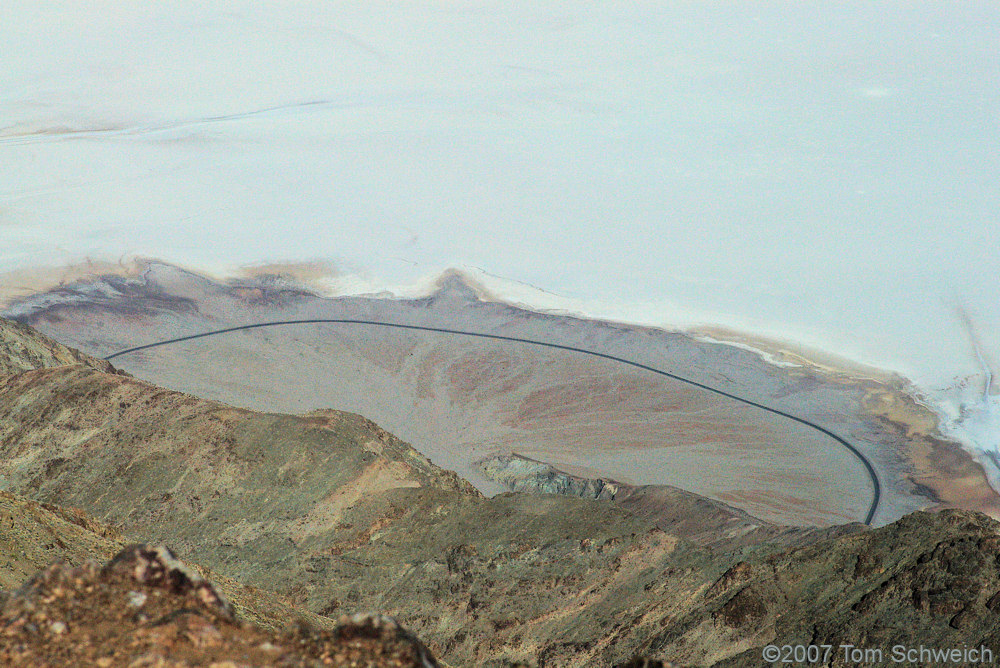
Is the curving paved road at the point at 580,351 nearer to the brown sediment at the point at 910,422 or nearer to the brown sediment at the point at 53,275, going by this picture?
the brown sediment at the point at 910,422

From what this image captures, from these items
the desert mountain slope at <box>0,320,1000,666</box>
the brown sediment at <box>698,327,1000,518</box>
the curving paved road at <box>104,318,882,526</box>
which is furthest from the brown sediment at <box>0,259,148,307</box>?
the brown sediment at <box>698,327,1000,518</box>

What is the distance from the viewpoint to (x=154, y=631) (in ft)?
19.1

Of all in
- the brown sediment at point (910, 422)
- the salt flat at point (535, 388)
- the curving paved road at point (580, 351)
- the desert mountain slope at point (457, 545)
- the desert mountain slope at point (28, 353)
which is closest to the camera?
the desert mountain slope at point (457, 545)

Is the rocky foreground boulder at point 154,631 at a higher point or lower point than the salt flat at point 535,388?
higher

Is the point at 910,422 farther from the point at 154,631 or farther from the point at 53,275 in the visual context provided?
the point at 53,275

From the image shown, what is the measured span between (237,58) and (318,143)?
711 centimetres

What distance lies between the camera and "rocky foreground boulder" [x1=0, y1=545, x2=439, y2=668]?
564cm

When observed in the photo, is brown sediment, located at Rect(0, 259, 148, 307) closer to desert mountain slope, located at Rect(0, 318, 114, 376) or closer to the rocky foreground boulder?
desert mountain slope, located at Rect(0, 318, 114, 376)

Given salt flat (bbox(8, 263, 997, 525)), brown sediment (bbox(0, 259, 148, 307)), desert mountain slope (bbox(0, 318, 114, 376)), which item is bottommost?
salt flat (bbox(8, 263, 997, 525))

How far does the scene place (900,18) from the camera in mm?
43531

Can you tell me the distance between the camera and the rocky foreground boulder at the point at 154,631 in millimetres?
5637

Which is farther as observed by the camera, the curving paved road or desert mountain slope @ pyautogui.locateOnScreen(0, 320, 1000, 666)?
the curving paved road

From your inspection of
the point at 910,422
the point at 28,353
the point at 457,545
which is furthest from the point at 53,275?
the point at 910,422

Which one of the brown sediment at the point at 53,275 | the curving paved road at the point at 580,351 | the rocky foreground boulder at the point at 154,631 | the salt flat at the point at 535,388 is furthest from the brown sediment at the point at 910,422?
the rocky foreground boulder at the point at 154,631
